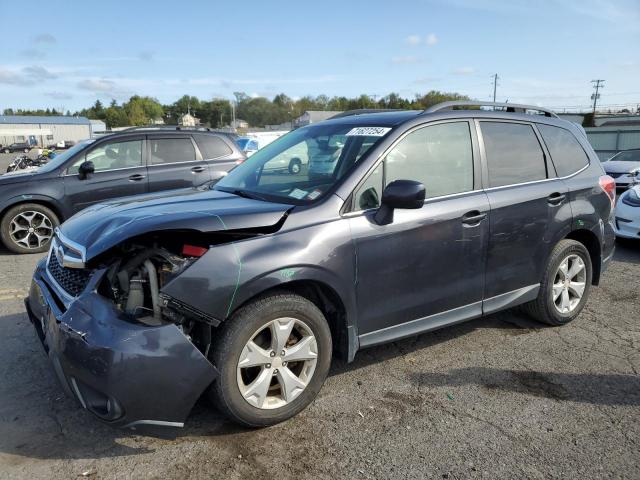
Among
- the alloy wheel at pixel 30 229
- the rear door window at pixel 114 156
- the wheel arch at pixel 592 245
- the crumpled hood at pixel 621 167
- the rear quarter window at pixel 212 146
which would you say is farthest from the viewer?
the crumpled hood at pixel 621 167

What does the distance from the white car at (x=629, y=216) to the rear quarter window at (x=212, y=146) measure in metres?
6.14

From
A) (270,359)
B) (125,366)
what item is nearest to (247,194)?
(270,359)

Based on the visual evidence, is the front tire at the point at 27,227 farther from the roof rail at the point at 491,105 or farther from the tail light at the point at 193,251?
the roof rail at the point at 491,105

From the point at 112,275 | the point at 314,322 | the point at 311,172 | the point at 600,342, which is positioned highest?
the point at 311,172

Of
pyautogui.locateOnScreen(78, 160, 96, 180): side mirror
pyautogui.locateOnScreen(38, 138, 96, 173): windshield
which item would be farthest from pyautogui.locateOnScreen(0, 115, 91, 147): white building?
pyautogui.locateOnScreen(78, 160, 96, 180): side mirror

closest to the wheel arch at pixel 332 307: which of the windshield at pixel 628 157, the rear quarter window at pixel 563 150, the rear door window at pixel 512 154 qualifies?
the rear door window at pixel 512 154

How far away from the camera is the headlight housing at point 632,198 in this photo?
24.2ft

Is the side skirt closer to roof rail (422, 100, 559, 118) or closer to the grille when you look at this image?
roof rail (422, 100, 559, 118)

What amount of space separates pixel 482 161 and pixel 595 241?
5.30ft

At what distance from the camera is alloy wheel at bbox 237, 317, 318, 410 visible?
2840 mm

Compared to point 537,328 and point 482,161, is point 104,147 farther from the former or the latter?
point 537,328

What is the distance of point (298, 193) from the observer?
131 inches

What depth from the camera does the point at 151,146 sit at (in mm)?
7926

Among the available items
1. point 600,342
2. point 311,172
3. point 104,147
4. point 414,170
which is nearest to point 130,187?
point 104,147
